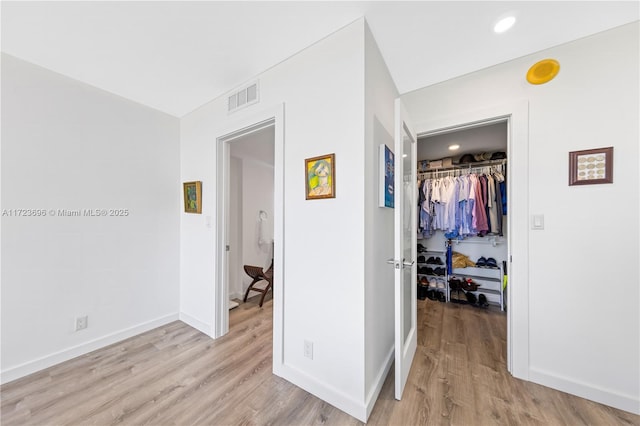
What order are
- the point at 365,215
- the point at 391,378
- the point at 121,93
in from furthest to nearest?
the point at 121,93 → the point at 391,378 → the point at 365,215

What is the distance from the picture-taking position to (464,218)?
303 cm

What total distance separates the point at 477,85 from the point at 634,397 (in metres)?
2.27

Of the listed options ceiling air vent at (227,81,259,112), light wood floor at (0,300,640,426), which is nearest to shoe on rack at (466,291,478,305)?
light wood floor at (0,300,640,426)

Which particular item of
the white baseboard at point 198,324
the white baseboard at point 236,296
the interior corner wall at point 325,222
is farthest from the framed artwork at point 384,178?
the white baseboard at point 236,296

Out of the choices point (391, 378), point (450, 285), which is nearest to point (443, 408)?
point (391, 378)

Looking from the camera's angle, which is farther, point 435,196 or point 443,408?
point 435,196

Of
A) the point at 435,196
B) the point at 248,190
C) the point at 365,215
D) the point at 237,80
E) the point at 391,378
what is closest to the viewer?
the point at 365,215

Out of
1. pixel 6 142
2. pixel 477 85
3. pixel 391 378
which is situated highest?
pixel 477 85

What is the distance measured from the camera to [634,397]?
4.59 feet

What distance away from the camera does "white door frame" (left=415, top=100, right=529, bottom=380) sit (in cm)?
168

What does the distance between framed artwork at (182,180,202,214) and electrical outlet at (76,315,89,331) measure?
4.09 feet

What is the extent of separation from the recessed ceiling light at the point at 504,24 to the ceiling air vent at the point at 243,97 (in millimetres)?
1718

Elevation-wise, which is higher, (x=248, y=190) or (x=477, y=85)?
(x=477, y=85)

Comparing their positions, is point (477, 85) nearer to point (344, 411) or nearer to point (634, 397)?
point (634, 397)
